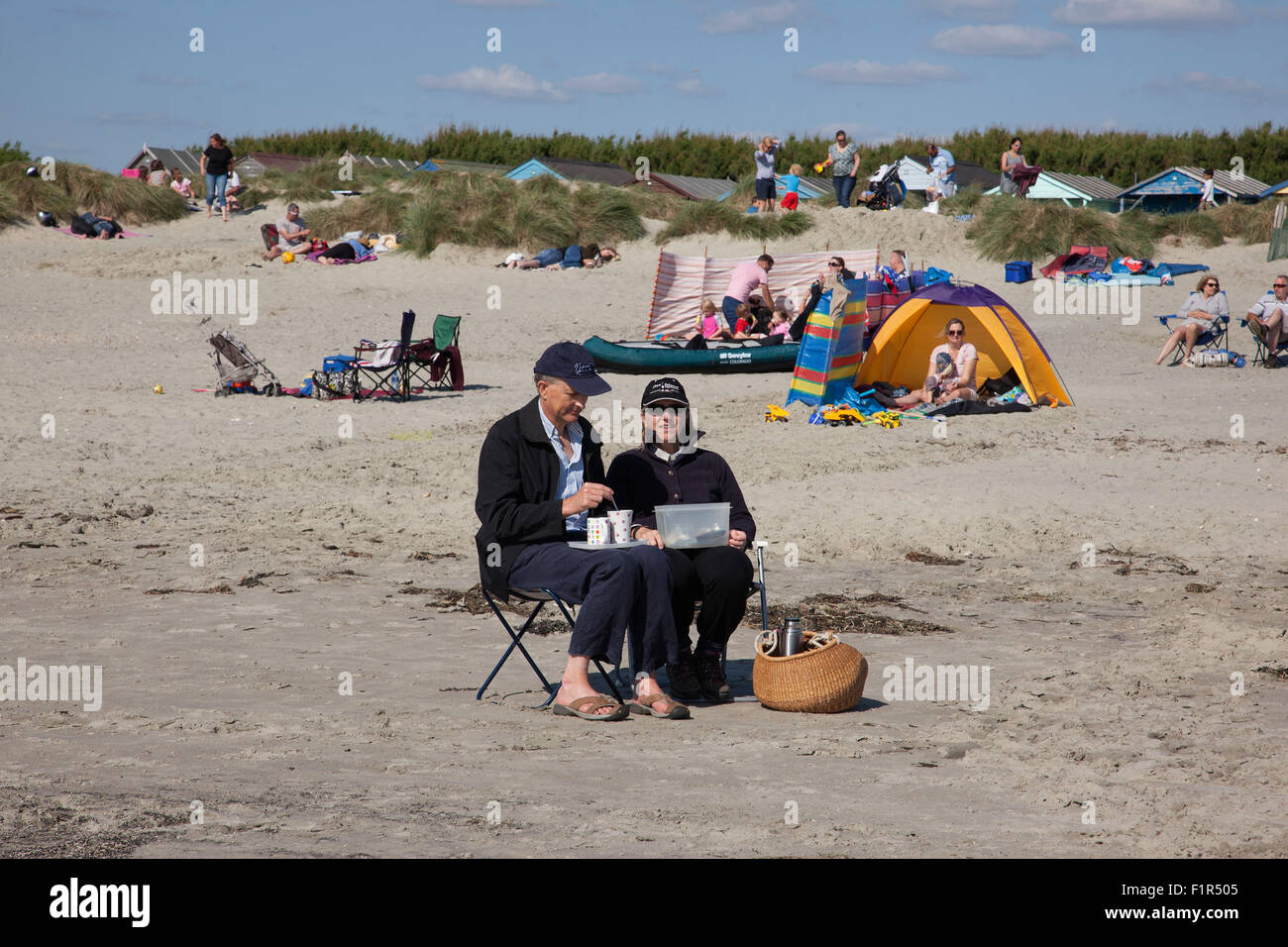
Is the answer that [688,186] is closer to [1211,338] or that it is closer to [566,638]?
[1211,338]

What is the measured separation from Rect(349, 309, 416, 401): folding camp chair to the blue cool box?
11925 millimetres

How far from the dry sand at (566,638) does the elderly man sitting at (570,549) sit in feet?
0.90

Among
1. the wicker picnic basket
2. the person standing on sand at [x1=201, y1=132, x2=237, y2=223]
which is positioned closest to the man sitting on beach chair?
the person standing on sand at [x1=201, y1=132, x2=237, y2=223]

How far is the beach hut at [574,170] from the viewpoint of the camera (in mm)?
36562

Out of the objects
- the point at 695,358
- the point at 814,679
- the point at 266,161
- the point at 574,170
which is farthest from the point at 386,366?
the point at 266,161

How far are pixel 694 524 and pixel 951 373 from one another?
892cm

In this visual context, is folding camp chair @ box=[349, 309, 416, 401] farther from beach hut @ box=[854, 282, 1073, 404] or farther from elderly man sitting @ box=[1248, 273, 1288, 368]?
elderly man sitting @ box=[1248, 273, 1288, 368]

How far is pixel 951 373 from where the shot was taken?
13664 millimetres

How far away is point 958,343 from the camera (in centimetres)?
1359

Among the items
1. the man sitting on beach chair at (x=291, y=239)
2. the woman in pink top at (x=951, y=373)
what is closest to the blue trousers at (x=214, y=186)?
the man sitting on beach chair at (x=291, y=239)

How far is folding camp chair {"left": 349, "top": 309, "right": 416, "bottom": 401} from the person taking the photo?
571 inches

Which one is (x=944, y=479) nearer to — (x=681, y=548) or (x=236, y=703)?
(x=681, y=548)

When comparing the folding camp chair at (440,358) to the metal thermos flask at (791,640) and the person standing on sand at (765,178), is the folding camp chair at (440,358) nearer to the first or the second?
the metal thermos flask at (791,640)

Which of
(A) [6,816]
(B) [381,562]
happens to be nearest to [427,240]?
(B) [381,562]
